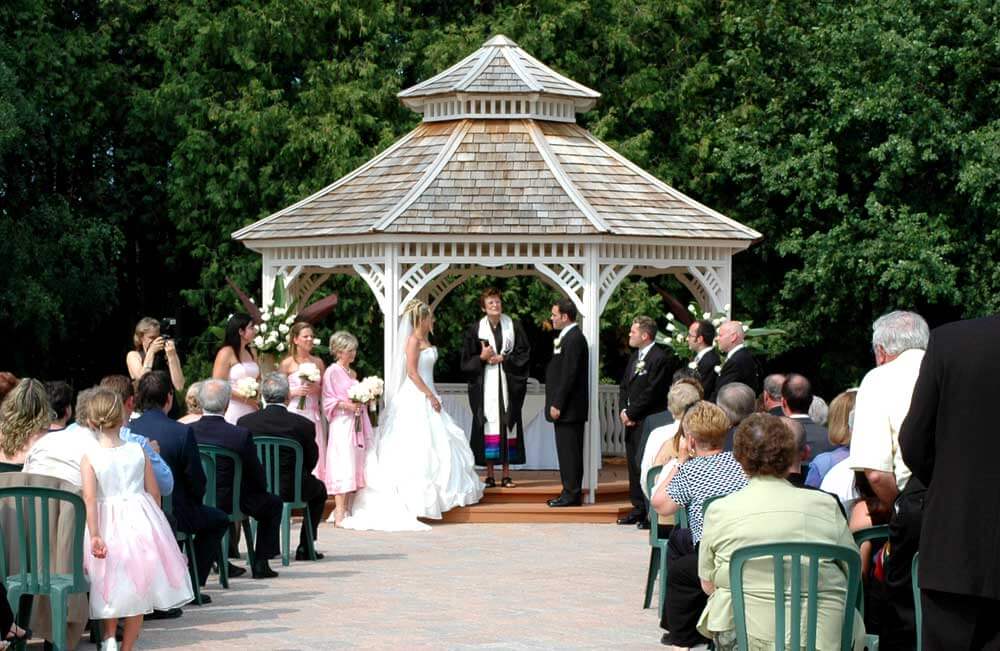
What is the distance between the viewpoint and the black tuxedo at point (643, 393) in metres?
15.1

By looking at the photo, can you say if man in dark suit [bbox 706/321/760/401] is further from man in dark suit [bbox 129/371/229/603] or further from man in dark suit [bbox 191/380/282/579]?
man in dark suit [bbox 129/371/229/603]

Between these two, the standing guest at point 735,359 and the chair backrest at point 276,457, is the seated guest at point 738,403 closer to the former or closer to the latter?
the chair backrest at point 276,457

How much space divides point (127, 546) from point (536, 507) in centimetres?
802

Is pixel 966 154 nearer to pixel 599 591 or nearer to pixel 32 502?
pixel 599 591

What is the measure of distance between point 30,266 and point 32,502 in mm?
16580

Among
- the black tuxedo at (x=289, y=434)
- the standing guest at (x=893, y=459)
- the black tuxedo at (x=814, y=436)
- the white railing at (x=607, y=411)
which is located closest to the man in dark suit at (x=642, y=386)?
the black tuxedo at (x=289, y=434)

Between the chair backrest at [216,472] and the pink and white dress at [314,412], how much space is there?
3.88 meters

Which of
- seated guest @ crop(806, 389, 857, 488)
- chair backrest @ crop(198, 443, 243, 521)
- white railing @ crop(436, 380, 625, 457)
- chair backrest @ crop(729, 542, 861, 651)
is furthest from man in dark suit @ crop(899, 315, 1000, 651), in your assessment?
white railing @ crop(436, 380, 625, 457)

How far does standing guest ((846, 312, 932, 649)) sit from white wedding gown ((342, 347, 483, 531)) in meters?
8.08

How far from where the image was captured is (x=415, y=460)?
15281 millimetres

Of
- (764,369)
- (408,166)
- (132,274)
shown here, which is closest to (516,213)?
(408,166)

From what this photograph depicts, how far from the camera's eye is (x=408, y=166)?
17.6 meters

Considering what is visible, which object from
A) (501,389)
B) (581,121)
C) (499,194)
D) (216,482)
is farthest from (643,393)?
(581,121)

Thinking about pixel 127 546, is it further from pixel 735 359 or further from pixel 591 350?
pixel 591 350
